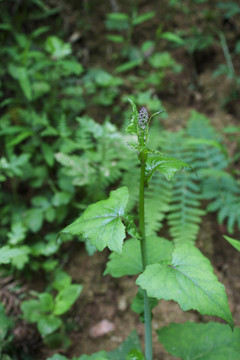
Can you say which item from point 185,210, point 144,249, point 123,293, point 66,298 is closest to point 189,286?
point 144,249

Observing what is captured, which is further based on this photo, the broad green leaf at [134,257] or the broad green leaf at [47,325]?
the broad green leaf at [47,325]

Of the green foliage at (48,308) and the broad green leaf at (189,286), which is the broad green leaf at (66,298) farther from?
the broad green leaf at (189,286)

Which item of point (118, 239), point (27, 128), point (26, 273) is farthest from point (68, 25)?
point (118, 239)

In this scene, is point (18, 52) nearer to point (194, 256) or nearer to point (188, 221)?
point (188, 221)

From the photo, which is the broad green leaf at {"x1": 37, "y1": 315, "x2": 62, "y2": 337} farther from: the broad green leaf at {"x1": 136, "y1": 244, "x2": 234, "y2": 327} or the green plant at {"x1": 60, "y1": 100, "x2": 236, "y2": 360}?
the broad green leaf at {"x1": 136, "y1": 244, "x2": 234, "y2": 327}

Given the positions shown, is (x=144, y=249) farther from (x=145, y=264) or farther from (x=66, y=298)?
(x=66, y=298)

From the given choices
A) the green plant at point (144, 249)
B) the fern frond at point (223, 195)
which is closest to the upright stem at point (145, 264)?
the green plant at point (144, 249)
